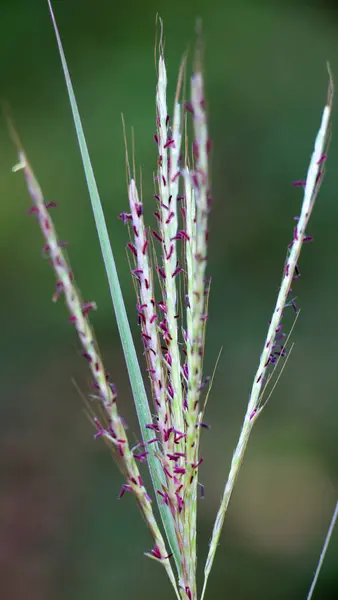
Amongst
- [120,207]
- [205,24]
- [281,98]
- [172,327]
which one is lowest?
[172,327]

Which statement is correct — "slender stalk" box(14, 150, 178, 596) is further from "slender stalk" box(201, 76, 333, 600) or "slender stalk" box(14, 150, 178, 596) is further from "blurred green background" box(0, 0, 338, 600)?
"blurred green background" box(0, 0, 338, 600)

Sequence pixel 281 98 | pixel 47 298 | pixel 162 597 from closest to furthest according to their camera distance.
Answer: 1. pixel 162 597
2. pixel 47 298
3. pixel 281 98

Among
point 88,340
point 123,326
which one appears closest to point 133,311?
point 123,326

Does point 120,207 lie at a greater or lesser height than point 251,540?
greater

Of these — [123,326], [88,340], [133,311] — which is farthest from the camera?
[133,311]

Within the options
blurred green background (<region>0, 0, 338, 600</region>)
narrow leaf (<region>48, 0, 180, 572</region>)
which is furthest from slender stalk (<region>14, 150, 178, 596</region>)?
blurred green background (<region>0, 0, 338, 600</region>)

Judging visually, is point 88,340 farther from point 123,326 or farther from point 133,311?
point 133,311

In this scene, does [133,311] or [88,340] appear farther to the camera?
[133,311]

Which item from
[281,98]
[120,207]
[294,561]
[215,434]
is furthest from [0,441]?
[281,98]

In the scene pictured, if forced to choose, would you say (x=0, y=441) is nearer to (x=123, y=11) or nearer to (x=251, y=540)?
(x=251, y=540)

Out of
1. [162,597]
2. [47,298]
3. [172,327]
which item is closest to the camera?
[172,327]
